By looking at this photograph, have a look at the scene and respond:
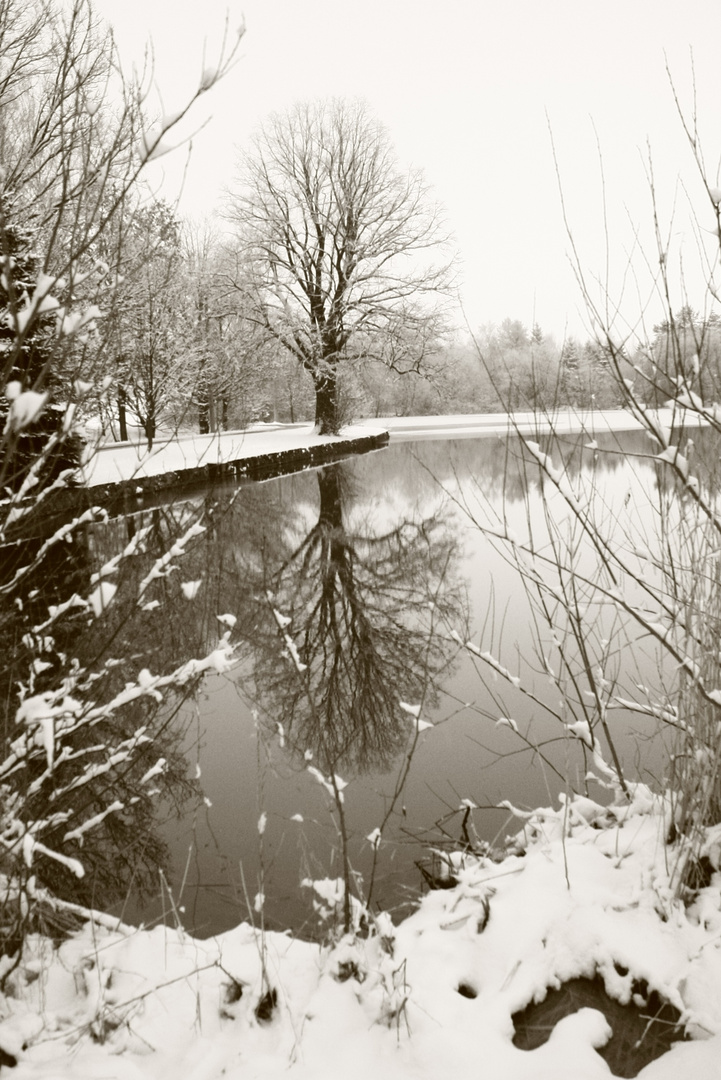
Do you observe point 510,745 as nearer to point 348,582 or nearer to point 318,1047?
point 318,1047

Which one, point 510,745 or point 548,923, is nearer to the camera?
point 548,923

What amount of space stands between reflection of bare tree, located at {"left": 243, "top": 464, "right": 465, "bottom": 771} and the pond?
0.02 m

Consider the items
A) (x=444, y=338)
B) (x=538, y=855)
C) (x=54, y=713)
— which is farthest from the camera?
(x=444, y=338)

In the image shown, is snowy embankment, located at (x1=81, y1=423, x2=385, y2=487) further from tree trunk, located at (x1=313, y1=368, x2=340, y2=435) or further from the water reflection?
the water reflection

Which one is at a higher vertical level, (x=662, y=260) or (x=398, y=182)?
(x=398, y=182)

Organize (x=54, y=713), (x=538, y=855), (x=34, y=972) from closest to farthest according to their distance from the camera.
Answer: (x=54, y=713) → (x=34, y=972) → (x=538, y=855)

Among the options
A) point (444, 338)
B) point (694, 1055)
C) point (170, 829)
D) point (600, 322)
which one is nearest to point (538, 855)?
point (694, 1055)

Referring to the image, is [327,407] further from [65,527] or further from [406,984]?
[406,984]

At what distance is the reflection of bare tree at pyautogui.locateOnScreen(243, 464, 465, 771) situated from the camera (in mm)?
4395

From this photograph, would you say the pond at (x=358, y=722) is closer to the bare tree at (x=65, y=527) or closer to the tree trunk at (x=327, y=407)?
the bare tree at (x=65, y=527)

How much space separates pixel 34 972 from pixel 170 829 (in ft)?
3.46

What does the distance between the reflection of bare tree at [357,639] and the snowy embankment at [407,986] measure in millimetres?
703

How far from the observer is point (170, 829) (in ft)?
11.6

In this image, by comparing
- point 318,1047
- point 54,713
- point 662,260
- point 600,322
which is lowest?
point 318,1047
